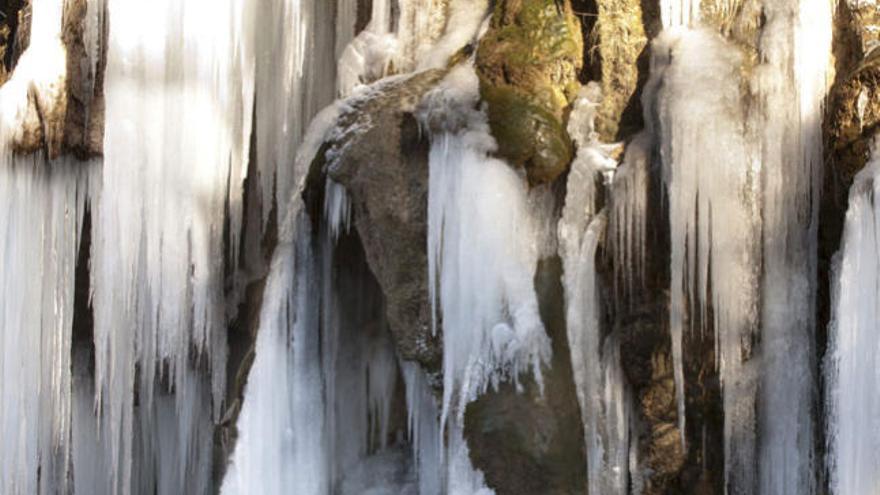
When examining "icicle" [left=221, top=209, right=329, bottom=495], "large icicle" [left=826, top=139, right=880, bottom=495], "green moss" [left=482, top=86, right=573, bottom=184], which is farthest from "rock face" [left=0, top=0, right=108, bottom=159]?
"large icicle" [left=826, top=139, right=880, bottom=495]

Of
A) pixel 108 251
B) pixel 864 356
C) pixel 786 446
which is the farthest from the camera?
pixel 108 251

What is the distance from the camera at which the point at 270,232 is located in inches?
345

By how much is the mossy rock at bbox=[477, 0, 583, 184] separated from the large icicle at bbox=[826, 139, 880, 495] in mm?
1645

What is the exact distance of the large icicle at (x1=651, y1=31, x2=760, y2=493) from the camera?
6.69 metres

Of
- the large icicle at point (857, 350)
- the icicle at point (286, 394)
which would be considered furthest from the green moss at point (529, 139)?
the large icicle at point (857, 350)

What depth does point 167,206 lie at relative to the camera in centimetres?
842

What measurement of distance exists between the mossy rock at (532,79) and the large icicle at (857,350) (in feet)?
5.40

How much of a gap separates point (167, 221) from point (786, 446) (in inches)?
171

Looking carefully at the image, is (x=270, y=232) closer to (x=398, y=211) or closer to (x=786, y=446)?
(x=398, y=211)

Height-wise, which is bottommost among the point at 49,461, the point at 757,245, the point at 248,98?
the point at 49,461

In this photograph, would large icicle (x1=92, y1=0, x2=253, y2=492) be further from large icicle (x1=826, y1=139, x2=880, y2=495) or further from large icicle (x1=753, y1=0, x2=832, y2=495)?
large icicle (x1=826, y1=139, x2=880, y2=495)

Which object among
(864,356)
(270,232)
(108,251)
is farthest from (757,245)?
(108,251)

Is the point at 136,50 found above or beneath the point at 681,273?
above

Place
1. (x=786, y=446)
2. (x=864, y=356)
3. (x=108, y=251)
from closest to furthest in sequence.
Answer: (x=864, y=356) < (x=786, y=446) < (x=108, y=251)
